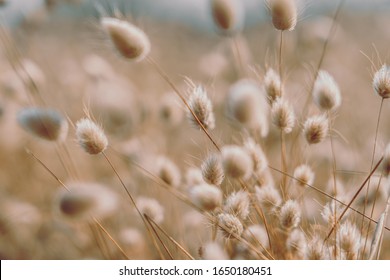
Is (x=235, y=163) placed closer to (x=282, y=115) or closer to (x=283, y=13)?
(x=282, y=115)

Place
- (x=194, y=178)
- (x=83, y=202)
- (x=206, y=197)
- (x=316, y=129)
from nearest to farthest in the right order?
A: 1. (x=83, y=202)
2. (x=206, y=197)
3. (x=316, y=129)
4. (x=194, y=178)

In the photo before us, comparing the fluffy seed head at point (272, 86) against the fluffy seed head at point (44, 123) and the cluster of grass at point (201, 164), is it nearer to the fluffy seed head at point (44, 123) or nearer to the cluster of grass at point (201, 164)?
the cluster of grass at point (201, 164)

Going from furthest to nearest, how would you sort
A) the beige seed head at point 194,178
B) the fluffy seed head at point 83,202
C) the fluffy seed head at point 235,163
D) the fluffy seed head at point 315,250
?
the beige seed head at point 194,178, the fluffy seed head at point 315,250, the fluffy seed head at point 235,163, the fluffy seed head at point 83,202

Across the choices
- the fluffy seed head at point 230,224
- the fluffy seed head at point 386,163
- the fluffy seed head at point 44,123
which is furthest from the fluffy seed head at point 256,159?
the fluffy seed head at point 44,123

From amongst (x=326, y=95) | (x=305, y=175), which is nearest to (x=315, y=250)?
(x=305, y=175)

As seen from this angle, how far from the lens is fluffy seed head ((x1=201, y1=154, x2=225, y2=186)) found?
0.77m

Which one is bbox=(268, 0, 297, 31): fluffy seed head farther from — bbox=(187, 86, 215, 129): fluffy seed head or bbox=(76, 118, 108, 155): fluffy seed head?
bbox=(76, 118, 108, 155): fluffy seed head

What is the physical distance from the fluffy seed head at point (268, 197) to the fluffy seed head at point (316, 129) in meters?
0.12

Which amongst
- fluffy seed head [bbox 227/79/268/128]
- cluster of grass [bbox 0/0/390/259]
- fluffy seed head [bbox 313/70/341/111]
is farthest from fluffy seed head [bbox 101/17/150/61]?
fluffy seed head [bbox 313/70/341/111]

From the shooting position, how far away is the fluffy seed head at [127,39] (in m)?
0.80

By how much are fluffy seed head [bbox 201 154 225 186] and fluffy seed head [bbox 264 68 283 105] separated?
6.9 inches

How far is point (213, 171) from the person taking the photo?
776 mm

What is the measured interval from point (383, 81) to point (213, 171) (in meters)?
0.35

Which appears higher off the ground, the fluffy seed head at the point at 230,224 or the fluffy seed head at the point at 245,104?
the fluffy seed head at the point at 245,104
